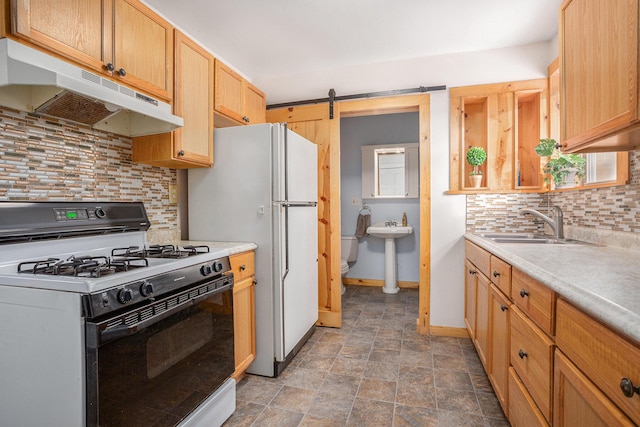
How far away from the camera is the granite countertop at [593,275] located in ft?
2.30

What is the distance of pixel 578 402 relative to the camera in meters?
0.88

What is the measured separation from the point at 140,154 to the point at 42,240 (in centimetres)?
72

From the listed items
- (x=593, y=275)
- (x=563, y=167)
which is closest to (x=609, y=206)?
(x=563, y=167)

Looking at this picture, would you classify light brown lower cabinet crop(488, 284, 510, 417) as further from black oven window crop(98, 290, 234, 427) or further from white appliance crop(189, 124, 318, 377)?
black oven window crop(98, 290, 234, 427)

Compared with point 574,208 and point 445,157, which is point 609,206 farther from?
point 445,157

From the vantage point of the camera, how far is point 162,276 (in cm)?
127

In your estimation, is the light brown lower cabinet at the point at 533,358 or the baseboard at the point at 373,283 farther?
the baseboard at the point at 373,283

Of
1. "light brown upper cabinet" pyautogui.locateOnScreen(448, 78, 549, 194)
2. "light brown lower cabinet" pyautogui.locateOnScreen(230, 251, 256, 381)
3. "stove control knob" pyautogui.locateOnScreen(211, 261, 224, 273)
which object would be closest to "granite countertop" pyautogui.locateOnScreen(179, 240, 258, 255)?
"light brown lower cabinet" pyautogui.locateOnScreen(230, 251, 256, 381)

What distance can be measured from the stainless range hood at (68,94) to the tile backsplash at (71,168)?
7 cm

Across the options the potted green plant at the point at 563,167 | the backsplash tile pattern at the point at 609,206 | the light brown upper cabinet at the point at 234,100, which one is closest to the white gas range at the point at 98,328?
the light brown upper cabinet at the point at 234,100

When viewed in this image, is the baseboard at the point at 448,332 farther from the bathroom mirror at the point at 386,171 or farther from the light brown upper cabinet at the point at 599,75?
the bathroom mirror at the point at 386,171

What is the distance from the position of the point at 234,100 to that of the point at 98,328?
1.89 metres

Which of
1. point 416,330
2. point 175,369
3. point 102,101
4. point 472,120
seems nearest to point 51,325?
point 175,369

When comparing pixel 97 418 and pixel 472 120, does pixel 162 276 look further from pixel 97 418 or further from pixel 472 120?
pixel 472 120
